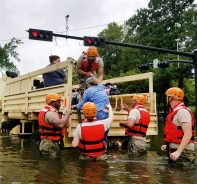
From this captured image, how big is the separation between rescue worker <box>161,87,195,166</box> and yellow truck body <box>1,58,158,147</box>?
8.50 ft

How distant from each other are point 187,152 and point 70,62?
3500 mm

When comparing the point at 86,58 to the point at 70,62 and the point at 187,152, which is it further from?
the point at 187,152

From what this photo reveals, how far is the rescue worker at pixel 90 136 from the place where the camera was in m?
6.72

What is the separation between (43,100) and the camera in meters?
9.87

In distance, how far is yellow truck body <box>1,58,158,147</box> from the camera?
848 centimetres

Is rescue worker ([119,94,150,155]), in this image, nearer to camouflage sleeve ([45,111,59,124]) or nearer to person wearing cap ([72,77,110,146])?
person wearing cap ([72,77,110,146])

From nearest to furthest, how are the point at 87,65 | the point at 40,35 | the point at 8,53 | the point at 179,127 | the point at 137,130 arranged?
the point at 179,127, the point at 137,130, the point at 87,65, the point at 40,35, the point at 8,53

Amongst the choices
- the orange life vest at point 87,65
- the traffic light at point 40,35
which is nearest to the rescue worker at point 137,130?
the orange life vest at point 87,65

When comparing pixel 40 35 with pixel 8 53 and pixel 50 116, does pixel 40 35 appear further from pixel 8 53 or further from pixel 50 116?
pixel 8 53

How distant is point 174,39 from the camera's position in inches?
1585

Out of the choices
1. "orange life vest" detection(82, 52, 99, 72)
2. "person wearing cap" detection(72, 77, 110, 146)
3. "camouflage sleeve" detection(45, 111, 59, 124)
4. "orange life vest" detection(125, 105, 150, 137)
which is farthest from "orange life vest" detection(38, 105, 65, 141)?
"orange life vest" detection(125, 105, 150, 137)

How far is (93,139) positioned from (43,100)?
3476 mm

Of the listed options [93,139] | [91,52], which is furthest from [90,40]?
[93,139]

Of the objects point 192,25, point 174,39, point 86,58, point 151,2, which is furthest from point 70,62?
point 151,2
